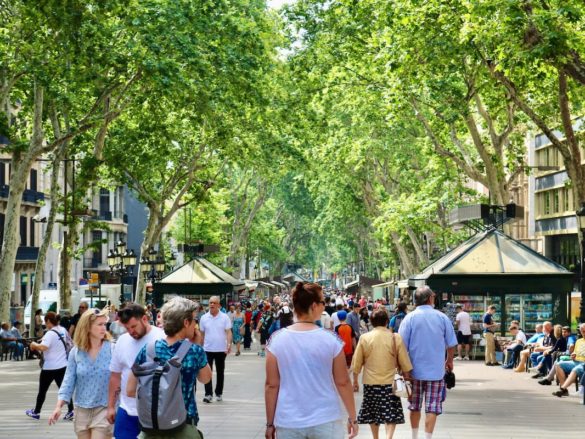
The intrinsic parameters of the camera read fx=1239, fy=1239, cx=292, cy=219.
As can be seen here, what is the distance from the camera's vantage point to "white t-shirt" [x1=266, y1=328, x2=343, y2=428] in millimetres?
7586

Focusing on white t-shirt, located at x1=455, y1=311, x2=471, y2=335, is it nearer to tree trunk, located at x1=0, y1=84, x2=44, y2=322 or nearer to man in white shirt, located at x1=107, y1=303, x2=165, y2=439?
tree trunk, located at x1=0, y1=84, x2=44, y2=322

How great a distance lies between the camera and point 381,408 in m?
12.8

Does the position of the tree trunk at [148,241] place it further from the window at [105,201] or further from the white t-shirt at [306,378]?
the window at [105,201]

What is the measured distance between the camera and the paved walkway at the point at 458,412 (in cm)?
1539

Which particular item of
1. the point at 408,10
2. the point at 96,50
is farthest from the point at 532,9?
the point at 96,50

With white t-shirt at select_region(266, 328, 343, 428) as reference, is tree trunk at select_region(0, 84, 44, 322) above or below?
above

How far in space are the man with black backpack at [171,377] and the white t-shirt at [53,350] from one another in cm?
902

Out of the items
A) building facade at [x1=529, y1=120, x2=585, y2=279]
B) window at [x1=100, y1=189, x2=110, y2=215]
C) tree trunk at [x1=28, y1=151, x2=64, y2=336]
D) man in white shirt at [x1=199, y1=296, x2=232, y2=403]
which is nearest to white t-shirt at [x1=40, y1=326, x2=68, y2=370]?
man in white shirt at [x1=199, y1=296, x2=232, y2=403]

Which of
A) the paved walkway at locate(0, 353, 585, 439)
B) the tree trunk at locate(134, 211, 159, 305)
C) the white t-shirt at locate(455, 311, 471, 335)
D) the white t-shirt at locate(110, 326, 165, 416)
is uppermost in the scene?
the tree trunk at locate(134, 211, 159, 305)

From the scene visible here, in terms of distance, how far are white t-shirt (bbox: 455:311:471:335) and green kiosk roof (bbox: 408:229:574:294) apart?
1.28 metres

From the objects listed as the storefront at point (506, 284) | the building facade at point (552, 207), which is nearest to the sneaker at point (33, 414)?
the storefront at point (506, 284)

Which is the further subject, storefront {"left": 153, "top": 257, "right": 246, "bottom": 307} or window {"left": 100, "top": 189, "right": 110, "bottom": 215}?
window {"left": 100, "top": 189, "right": 110, "bottom": 215}

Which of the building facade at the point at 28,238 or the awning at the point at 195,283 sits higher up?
the building facade at the point at 28,238

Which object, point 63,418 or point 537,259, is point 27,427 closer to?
point 63,418
